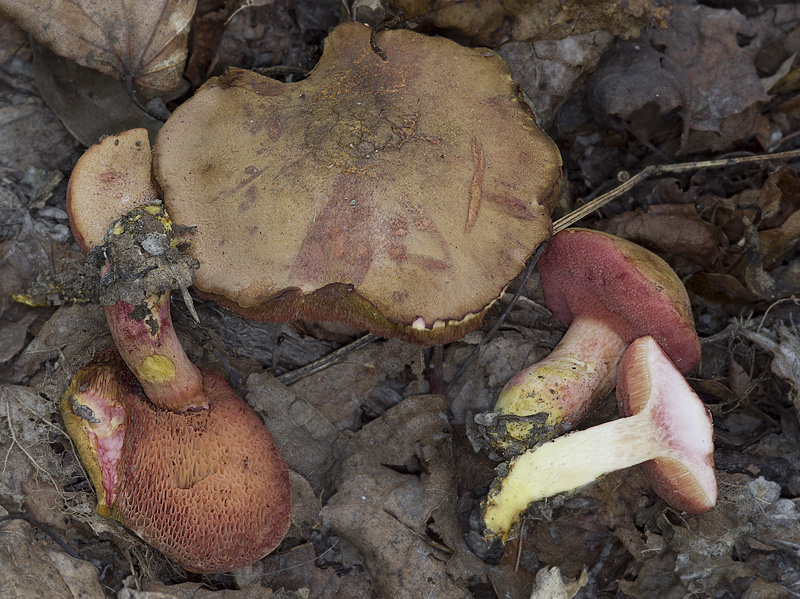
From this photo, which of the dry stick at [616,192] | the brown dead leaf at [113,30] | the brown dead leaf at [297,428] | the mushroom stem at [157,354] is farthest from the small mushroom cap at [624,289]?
the brown dead leaf at [113,30]

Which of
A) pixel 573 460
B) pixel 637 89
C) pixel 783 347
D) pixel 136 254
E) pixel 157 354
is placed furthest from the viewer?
pixel 637 89

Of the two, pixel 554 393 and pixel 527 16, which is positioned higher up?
pixel 527 16

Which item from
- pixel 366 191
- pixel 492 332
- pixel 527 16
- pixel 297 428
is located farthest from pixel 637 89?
pixel 297 428

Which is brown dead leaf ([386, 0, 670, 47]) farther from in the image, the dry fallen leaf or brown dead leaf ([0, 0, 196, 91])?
the dry fallen leaf

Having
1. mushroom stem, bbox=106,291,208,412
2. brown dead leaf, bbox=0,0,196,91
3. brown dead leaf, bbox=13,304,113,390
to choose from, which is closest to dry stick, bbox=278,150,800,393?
mushroom stem, bbox=106,291,208,412

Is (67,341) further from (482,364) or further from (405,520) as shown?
(482,364)
